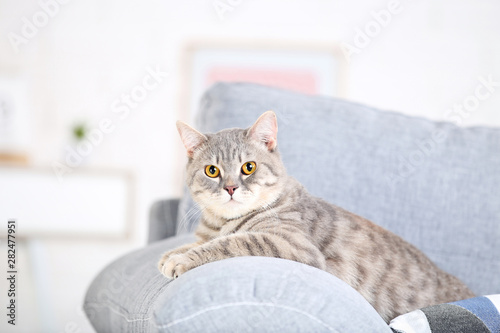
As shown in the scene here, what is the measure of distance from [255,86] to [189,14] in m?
2.18

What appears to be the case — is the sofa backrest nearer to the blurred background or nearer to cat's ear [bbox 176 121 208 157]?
cat's ear [bbox 176 121 208 157]

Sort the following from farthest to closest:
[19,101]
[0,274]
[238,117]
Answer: [19,101] < [0,274] < [238,117]

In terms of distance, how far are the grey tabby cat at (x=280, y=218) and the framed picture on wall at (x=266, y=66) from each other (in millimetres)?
2461

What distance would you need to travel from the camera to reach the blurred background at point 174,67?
368cm

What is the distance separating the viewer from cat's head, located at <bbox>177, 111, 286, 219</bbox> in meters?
1.19

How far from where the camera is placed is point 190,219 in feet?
5.65

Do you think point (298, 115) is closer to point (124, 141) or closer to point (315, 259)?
point (315, 259)

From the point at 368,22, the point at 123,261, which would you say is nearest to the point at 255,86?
the point at 123,261

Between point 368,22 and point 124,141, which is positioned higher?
point 368,22

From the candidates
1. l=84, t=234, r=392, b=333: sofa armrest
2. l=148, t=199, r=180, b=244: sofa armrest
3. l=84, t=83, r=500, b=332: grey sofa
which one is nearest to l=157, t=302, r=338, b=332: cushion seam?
l=84, t=234, r=392, b=333: sofa armrest

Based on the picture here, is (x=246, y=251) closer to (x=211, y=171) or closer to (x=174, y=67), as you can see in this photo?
(x=211, y=171)

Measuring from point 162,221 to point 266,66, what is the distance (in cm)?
206

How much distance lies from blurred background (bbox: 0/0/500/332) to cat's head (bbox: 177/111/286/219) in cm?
245

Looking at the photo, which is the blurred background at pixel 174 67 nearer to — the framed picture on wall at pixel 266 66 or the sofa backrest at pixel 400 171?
the framed picture on wall at pixel 266 66
